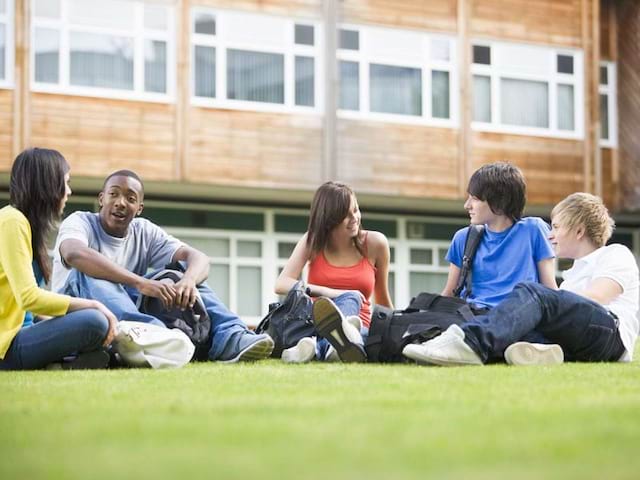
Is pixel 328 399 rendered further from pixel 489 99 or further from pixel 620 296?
pixel 489 99

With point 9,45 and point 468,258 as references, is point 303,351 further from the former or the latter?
point 9,45

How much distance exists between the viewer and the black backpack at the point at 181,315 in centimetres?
742

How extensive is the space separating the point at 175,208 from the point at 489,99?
643cm

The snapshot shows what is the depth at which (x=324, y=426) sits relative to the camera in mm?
3588

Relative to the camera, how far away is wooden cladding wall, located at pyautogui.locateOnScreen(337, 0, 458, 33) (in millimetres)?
22016

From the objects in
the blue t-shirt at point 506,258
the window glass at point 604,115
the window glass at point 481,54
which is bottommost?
the blue t-shirt at point 506,258

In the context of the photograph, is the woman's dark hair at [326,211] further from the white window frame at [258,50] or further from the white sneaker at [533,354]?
the white window frame at [258,50]

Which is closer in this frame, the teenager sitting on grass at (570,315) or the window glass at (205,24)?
the teenager sitting on grass at (570,315)

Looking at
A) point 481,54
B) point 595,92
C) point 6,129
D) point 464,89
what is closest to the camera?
point 6,129

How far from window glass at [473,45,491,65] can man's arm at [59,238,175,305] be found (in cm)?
1694

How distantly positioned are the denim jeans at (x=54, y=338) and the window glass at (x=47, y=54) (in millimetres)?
13949

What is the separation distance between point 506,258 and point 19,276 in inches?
116

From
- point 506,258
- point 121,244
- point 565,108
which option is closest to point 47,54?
point 565,108

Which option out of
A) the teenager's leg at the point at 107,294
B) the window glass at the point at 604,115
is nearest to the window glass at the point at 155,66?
the window glass at the point at 604,115
